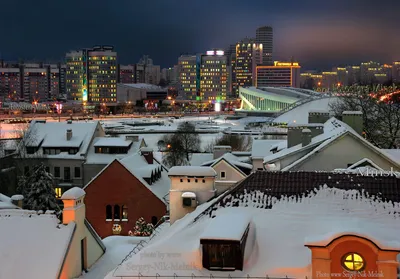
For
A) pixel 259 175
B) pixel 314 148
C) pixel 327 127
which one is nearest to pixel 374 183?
pixel 259 175

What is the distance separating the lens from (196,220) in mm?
12609

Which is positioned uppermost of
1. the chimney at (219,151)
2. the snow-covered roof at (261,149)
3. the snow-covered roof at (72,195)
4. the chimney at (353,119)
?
the chimney at (353,119)

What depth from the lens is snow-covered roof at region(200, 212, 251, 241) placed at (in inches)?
409

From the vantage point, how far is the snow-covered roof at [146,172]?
123ft

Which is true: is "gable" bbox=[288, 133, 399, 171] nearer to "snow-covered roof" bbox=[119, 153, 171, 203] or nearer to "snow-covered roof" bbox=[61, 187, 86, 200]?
"snow-covered roof" bbox=[61, 187, 86, 200]

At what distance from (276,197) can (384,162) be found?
37.4ft

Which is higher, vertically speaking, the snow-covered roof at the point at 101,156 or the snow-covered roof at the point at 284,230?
the snow-covered roof at the point at 284,230

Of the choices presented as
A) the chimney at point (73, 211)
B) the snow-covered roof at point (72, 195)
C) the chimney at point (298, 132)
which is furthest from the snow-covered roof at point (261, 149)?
the chimney at point (73, 211)

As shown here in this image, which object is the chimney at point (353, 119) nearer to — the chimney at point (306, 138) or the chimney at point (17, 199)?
the chimney at point (306, 138)

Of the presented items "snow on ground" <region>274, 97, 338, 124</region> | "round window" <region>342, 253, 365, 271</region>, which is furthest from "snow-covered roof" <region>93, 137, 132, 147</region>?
"snow on ground" <region>274, 97, 338, 124</region>

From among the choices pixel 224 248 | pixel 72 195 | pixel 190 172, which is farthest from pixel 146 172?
pixel 224 248

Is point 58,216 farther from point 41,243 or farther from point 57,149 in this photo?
point 57,149

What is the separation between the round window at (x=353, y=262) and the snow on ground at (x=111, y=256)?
672 centimetres

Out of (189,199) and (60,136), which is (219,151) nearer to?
(60,136)
